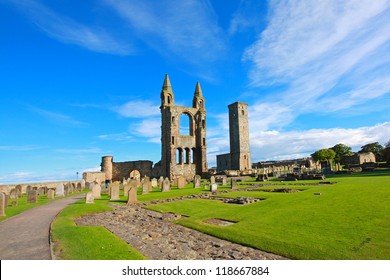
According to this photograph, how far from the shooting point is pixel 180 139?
40656 mm

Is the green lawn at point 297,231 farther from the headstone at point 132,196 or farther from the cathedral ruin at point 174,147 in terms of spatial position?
the cathedral ruin at point 174,147

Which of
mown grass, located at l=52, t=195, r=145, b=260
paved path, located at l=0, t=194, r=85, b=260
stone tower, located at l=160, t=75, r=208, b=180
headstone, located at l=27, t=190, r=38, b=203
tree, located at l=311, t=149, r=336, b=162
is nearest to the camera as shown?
mown grass, located at l=52, t=195, r=145, b=260

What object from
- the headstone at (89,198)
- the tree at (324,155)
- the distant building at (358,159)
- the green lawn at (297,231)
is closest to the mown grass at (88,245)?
the green lawn at (297,231)

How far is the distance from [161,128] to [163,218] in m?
31.8

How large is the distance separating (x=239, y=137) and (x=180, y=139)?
1546cm

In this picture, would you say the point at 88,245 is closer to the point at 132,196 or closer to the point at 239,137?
the point at 132,196

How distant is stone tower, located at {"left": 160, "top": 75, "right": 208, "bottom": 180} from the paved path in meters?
28.5

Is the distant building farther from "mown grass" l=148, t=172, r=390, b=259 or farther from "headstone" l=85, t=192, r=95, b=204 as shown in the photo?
"headstone" l=85, t=192, r=95, b=204

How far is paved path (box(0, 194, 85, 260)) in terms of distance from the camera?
601 cm

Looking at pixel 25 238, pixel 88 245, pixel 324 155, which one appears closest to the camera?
pixel 88 245

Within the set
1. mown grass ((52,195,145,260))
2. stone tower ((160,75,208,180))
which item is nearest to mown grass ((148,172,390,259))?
mown grass ((52,195,145,260))

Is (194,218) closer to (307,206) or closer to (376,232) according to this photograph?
(307,206)

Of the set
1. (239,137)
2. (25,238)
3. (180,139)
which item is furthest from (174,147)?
(25,238)
